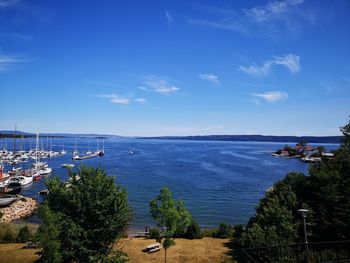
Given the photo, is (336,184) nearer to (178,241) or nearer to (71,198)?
(178,241)

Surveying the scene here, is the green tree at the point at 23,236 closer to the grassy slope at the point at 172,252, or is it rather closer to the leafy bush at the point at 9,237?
the leafy bush at the point at 9,237

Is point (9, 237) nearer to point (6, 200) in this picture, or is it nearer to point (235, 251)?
point (235, 251)

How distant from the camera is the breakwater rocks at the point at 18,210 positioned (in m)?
46.4

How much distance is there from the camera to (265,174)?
9269cm

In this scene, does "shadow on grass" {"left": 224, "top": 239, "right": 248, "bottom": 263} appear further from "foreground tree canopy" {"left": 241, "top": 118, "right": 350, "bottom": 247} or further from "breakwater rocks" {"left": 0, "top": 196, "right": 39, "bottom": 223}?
"breakwater rocks" {"left": 0, "top": 196, "right": 39, "bottom": 223}

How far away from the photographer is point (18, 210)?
49.3 m

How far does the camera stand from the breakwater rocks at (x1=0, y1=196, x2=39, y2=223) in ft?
152

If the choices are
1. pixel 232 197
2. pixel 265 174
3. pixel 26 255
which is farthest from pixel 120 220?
pixel 265 174

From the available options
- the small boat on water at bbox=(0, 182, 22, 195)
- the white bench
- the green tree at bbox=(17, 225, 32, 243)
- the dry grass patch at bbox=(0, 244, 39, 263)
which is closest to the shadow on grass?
the white bench

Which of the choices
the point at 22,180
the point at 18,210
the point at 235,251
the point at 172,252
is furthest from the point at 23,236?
the point at 22,180

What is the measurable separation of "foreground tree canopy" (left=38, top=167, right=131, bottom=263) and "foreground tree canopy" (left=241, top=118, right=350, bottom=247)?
28.6ft

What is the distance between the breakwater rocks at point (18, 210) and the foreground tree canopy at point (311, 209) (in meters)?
32.7

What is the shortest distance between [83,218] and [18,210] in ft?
118

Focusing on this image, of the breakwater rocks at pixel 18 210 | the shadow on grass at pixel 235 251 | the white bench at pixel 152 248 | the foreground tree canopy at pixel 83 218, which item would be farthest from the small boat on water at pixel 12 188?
the foreground tree canopy at pixel 83 218
